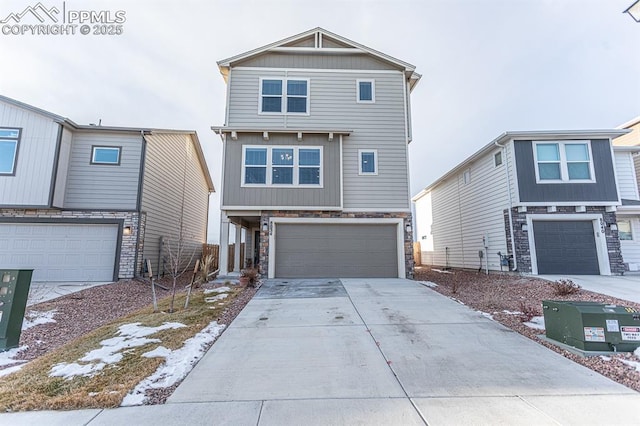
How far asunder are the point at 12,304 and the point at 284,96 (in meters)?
10.1

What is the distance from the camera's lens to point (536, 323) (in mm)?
5352

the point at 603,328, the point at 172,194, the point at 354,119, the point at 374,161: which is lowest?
the point at 603,328

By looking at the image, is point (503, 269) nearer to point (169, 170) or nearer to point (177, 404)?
point (177, 404)

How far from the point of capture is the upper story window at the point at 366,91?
12.1 m

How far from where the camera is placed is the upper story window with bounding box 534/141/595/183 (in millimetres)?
10781

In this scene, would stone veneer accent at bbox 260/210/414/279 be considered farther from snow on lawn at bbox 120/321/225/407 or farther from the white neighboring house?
the white neighboring house

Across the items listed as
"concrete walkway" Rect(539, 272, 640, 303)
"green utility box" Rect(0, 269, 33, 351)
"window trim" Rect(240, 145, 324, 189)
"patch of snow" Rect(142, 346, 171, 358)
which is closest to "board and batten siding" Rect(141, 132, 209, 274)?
"window trim" Rect(240, 145, 324, 189)

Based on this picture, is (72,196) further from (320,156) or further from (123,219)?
(320,156)

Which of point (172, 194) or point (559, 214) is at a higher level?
point (172, 194)

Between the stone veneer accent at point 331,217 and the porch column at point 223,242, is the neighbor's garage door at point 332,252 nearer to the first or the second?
the stone veneer accent at point 331,217

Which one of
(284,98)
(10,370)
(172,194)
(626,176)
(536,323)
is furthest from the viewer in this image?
(172,194)

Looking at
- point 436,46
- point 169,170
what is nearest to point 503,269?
point 436,46

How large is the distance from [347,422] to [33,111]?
13789 mm

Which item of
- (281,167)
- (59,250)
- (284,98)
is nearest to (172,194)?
(59,250)
